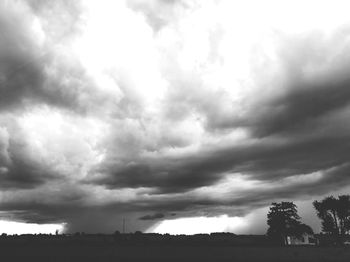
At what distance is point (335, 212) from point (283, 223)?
19.8m

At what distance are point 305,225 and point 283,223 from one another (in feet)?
21.2

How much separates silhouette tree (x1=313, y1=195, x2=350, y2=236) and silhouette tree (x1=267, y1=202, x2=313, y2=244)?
11.6 m

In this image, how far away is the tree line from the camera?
9844 cm

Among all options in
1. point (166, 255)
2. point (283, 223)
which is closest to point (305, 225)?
point (283, 223)

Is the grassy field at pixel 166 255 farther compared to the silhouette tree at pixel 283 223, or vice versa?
the silhouette tree at pixel 283 223

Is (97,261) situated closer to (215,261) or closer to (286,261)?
(215,261)

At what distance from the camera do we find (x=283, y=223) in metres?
99.1

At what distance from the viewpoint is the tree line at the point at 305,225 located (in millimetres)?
98438

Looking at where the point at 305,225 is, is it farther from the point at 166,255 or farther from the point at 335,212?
the point at 166,255

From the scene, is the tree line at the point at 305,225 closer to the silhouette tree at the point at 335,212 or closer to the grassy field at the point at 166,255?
the silhouette tree at the point at 335,212

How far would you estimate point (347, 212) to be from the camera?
342 feet

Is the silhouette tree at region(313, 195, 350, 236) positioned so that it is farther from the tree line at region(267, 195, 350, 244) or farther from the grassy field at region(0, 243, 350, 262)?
the grassy field at region(0, 243, 350, 262)

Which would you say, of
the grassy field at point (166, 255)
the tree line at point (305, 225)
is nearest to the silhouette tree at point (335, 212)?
the tree line at point (305, 225)

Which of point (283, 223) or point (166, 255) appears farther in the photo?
point (283, 223)
